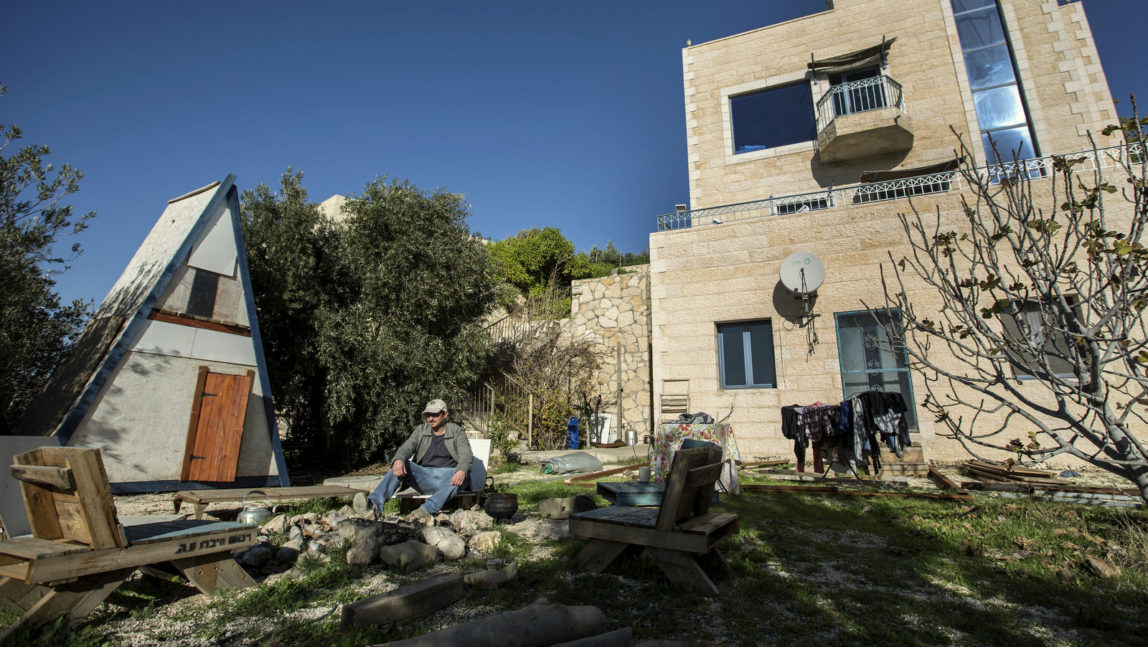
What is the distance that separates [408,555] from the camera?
3.65 metres

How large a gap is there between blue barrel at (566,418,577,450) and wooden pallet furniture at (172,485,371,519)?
6.87 metres

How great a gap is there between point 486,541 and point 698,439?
330 centimetres

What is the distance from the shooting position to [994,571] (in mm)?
3520

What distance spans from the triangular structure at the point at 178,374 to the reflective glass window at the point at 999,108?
1639cm

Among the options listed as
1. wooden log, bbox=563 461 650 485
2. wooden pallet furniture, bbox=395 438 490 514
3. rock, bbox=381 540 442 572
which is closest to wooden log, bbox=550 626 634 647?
rock, bbox=381 540 442 572

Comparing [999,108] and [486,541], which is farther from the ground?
[999,108]

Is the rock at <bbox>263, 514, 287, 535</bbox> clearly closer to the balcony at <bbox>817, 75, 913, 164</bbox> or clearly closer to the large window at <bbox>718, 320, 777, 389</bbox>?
the large window at <bbox>718, 320, 777, 389</bbox>

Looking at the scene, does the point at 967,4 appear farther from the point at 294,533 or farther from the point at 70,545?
the point at 70,545

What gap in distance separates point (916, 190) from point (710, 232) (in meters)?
4.17

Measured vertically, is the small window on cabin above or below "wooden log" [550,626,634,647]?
above

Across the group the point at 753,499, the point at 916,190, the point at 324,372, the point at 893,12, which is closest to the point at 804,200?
the point at 916,190

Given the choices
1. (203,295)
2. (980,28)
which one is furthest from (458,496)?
(980,28)

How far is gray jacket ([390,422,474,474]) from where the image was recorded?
5449 millimetres

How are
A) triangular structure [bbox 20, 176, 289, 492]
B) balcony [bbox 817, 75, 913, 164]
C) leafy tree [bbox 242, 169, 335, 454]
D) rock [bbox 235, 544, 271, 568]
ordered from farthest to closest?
balcony [bbox 817, 75, 913, 164] < leafy tree [bbox 242, 169, 335, 454] < triangular structure [bbox 20, 176, 289, 492] < rock [bbox 235, 544, 271, 568]
